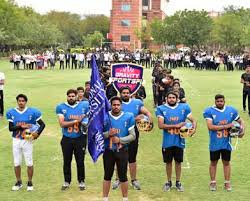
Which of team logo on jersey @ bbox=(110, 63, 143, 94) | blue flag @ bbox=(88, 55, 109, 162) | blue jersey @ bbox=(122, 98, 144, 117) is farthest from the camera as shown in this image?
team logo on jersey @ bbox=(110, 63, 143, 94)

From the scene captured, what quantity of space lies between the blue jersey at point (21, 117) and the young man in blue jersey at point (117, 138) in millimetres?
1671

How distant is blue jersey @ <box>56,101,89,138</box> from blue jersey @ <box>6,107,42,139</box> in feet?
1.36

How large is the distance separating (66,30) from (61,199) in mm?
113309

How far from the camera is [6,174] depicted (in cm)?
1025

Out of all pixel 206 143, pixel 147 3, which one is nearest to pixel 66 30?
pixel 147 3

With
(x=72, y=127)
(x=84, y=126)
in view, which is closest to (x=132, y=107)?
(x=84, y=126)

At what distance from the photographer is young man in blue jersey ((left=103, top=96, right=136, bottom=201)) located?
7844 millimetres

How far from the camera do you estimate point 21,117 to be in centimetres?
895

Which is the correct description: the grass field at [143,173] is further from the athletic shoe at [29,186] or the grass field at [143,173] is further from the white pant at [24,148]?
the white pant at [24,148]

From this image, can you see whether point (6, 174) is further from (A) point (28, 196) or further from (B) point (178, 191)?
(B) point (178, 191)

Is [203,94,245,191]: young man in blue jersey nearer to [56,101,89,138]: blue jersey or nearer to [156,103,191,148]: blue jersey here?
[156,103,191,148]: blue jersey

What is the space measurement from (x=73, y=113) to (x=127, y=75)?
11.6 ft

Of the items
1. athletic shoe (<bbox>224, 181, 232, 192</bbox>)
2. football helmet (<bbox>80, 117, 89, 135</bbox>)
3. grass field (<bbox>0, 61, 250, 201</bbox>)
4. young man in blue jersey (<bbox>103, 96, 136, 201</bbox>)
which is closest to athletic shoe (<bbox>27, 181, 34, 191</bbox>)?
grass field (<bbox>0, 61, 250, 201</bbox>)

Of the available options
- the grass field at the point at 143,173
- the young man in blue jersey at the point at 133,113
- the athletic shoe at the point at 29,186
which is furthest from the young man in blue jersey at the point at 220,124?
the athletic shoe at the point at 29,186
